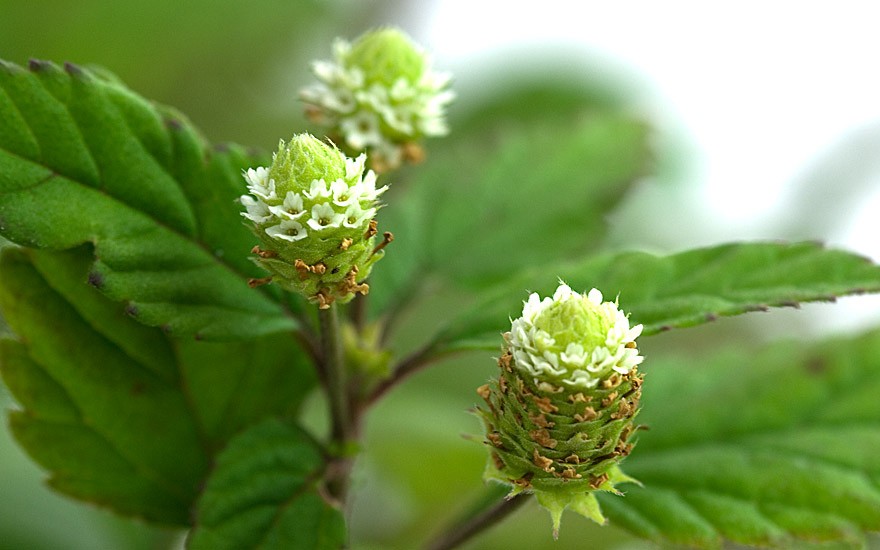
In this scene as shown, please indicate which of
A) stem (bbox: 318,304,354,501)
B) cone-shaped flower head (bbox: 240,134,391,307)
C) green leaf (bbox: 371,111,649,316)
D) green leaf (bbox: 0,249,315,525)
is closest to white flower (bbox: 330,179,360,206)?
cone-shaped flower head (bbox: 240,134,391,307)

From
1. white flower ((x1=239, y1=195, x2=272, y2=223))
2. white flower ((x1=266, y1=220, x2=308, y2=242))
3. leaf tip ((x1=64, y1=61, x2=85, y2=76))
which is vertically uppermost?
leaf tip ((x1=64, y1=61, x2=85, y2=76))

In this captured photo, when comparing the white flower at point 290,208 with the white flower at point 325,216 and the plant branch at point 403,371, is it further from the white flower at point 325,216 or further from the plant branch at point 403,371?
the plant branch at point 403,371

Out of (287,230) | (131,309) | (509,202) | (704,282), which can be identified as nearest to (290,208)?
(287,230)

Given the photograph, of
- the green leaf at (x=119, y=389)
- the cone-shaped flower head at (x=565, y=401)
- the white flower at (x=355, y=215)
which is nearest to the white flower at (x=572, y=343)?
the cone-shaped flower head at (x=565, y=401)

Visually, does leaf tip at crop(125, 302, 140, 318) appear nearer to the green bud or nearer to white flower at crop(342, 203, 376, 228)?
white flower at crop(342, 203, 376, 228)

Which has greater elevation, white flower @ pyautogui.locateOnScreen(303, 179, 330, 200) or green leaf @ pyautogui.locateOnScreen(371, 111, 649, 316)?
green leaf @ pyautogui.locateOnScreen(371, 111, 649, 316)

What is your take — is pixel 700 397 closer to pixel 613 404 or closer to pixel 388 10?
pixel 613 404

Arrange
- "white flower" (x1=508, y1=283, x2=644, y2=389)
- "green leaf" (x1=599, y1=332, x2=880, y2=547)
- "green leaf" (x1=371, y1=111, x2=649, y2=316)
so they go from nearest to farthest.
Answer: "white flower" (x1=508, y1=283, x2=644, y2=389) → "green leaf" (x1=599, y1=332, x2=880, y2=547) → "green leaf" (x1=371, y1=111, x2=649, y2=316)
